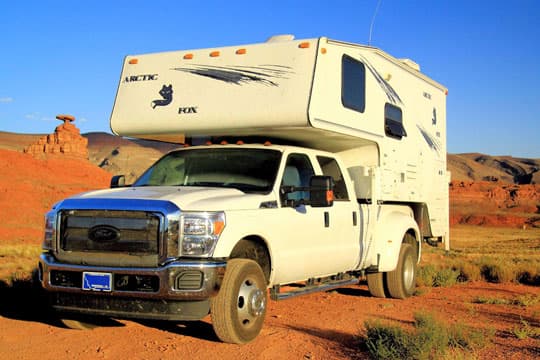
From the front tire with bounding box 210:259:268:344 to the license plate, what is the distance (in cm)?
99

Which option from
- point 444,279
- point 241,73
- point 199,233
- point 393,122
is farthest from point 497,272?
point 199,233

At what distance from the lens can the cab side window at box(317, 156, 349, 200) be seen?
31.5 ft

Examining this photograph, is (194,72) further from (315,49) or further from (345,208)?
(345,208)

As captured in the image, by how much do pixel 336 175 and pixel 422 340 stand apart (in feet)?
11.6

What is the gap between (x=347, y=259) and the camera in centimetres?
948

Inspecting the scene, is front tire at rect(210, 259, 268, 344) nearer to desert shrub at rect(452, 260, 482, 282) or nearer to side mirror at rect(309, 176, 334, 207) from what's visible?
side mirror at rect(309, 176, 334, 207)

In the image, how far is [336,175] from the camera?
9.71 meters

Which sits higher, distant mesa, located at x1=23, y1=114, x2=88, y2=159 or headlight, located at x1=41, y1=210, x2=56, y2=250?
distant mesa, located at x1=23, y1=114, x2=88, y2=159

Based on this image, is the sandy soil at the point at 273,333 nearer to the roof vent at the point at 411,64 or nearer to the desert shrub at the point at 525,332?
the desert shrub at the point at 525,332

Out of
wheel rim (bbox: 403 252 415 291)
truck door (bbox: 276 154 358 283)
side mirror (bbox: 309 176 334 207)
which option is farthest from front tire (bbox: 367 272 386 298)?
side mirror (bbox: 309 176 334 207)

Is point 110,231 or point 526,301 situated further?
point 526,301

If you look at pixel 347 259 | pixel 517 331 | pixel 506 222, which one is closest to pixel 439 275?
pixel 347 259

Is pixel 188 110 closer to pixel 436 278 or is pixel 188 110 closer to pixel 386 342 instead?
pixel 386 342

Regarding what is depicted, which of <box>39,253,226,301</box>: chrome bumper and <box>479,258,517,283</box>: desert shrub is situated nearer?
<box>39,253,226,301</box>: chrome bumper
